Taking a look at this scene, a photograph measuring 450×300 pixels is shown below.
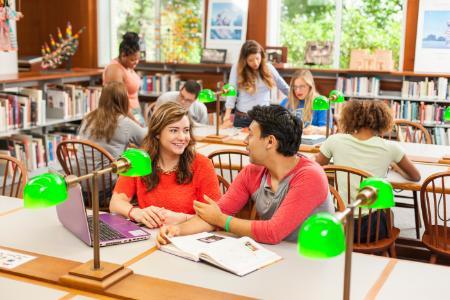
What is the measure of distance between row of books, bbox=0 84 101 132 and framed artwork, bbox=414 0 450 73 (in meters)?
3.56

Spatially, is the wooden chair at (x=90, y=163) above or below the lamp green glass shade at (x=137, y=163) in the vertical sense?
below

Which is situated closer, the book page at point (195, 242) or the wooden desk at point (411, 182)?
the book page at point (195, 242)

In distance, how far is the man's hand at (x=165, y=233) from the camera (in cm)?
211

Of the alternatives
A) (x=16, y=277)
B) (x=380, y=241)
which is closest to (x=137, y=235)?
(x=16, y=277)

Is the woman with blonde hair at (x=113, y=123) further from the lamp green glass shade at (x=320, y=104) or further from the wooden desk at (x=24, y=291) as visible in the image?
the wooden desk at (x=24, y=291)

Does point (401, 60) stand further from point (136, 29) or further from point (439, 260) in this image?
point (439, 260)

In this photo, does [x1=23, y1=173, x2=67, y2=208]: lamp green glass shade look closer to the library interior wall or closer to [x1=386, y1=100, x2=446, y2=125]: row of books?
[x1=386, y1=100, x2=446, y2=125]: row of books

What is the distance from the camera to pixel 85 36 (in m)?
8.00

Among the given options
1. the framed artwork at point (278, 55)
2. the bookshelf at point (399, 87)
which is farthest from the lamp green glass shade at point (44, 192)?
the framed artwork at point (278, 55)

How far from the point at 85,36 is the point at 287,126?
6259 millimetres

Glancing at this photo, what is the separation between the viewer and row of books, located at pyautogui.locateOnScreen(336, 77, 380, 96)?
6559 mm

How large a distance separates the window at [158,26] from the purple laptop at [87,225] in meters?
5.39

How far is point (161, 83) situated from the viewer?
7488 mm

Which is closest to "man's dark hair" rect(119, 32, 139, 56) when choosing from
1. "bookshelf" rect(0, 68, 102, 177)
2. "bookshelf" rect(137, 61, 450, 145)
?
"bookshelf" rect(0, 68, 102, 177)
